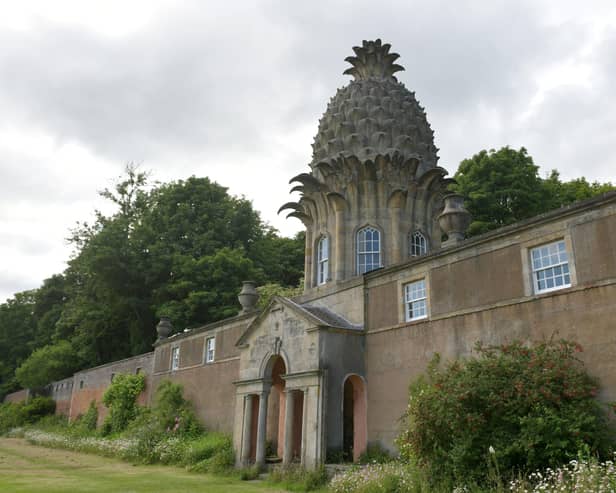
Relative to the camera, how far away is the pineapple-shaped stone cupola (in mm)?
23891

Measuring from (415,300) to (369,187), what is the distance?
814cm

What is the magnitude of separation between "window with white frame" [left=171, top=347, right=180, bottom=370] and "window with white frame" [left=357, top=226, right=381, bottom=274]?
13611mm

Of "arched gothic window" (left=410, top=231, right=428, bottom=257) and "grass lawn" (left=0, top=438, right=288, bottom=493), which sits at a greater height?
"arched gothic window" (left=410, top=231, right=428, bottom=257)

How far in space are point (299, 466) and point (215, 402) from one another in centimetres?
1027

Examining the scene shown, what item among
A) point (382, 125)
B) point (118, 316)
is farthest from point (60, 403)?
point (382, 125)

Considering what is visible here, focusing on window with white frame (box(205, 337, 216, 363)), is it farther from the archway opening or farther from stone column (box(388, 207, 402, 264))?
stone column (box(388, 207, 402, 264))

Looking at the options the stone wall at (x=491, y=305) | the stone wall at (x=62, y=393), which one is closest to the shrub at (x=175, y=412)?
the stone wall at (x=491, y=305)

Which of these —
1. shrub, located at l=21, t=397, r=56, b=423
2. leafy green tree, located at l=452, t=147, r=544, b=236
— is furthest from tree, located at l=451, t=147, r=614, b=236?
shrub, located at l=21, t=397, r=56, b=423

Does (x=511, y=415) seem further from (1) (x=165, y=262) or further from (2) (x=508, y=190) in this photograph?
(1) (x=165, y=262)

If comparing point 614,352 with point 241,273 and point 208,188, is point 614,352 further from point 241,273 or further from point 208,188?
point 208,188

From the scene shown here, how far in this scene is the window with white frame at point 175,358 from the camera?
104ft

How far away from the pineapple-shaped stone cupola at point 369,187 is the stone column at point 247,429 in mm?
6217

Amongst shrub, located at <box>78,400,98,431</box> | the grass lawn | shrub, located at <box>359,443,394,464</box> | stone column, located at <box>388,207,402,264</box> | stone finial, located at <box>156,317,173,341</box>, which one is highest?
stone column, located at <box>388,207,402,264</box>

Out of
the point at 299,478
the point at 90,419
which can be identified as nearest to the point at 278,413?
the point at 299,478
